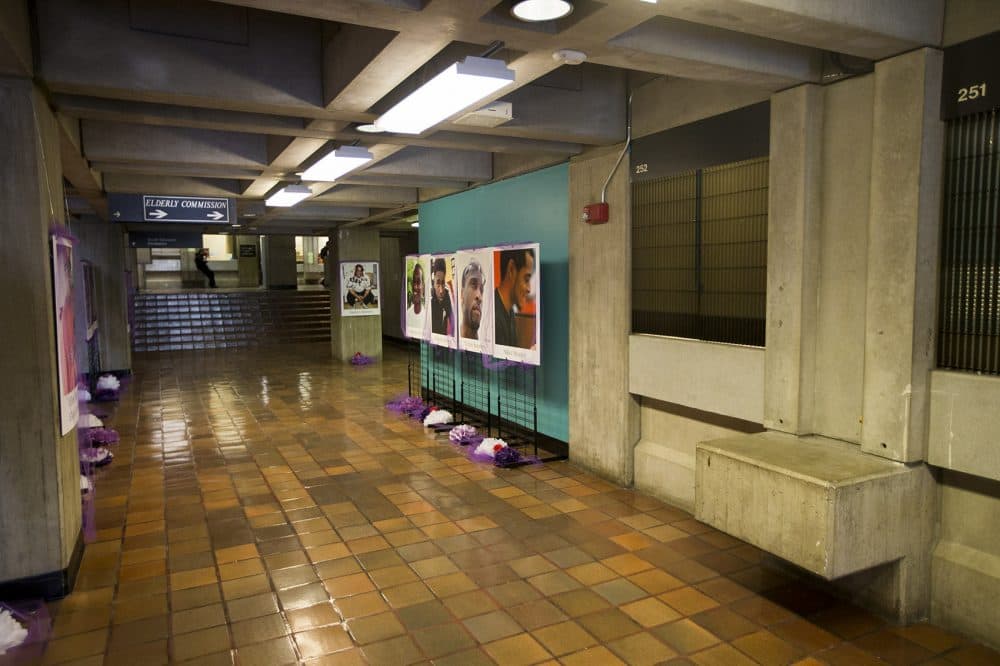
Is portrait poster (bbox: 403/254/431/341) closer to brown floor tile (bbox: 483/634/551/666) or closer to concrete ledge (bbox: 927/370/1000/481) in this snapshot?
brown floor tile (bbox: 483/634/551/666)

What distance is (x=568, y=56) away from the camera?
3.62 metres

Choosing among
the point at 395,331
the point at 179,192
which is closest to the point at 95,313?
the point at 179,192

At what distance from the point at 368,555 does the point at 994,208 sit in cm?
431

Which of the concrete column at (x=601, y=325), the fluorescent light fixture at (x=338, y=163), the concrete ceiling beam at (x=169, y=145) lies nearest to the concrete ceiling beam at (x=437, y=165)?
the fluorescent light fixture at (x=338, y=163)

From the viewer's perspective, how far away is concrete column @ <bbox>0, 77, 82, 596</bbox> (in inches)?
157

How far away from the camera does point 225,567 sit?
4.58 metres

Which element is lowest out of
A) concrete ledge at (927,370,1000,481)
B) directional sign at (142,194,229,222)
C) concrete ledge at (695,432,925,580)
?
concrete ledge at (695,432,925,580)

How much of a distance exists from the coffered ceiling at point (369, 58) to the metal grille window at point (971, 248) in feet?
1.99

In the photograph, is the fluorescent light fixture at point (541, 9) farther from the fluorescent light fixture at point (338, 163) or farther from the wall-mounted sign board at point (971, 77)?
the fluorescent light fixture at point (338, 163)

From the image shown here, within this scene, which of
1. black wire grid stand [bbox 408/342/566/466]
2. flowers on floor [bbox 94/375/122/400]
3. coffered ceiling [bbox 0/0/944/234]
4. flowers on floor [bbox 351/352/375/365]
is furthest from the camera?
flowers on floor [bbox 351/352/375/365]

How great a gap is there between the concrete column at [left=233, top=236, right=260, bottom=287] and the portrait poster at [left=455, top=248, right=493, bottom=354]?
24.1 m

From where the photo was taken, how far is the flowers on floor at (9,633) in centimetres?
359

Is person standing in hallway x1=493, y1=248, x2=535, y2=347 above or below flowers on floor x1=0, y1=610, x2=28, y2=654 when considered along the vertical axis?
→ above

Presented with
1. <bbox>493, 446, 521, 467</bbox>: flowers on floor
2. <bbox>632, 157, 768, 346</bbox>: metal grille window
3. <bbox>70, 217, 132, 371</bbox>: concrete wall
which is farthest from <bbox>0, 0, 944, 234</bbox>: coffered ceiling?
<bbox>70, 217, 132, 371</bbox>: concrete wall
